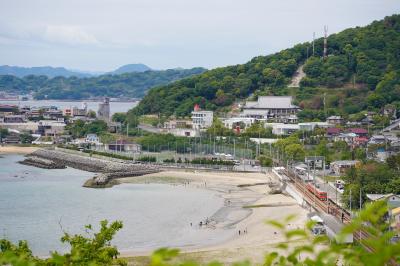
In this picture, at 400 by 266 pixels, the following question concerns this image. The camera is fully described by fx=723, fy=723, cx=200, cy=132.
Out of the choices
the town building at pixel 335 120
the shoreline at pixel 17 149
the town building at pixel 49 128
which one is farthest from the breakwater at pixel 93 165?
the town building at pixel 335 120

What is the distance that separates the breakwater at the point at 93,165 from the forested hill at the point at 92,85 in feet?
280

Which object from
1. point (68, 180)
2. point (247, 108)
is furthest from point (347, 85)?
point (68, 180)

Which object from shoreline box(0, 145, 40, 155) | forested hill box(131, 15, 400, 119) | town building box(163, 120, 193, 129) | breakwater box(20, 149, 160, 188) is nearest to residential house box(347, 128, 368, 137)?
forested hill box(131, 15, 400, 119)

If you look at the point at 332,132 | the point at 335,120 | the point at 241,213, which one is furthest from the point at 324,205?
the point at 335,120

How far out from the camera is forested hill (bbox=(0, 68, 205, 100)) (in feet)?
427

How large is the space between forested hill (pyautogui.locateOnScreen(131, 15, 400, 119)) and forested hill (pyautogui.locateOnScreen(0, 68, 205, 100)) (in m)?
69.6

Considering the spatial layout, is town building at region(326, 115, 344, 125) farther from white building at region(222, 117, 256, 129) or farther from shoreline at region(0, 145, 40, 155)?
shoreline at region(0, 145, 40, 155)

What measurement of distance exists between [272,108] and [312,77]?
22.8 feet

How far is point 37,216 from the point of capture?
22.7m

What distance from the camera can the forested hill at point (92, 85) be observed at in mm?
130125

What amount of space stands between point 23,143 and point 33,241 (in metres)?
32.2

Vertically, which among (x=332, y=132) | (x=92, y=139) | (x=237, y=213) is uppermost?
(x=332, y=132)

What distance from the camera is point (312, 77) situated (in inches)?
2207

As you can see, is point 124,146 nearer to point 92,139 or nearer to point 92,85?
point 92,139
